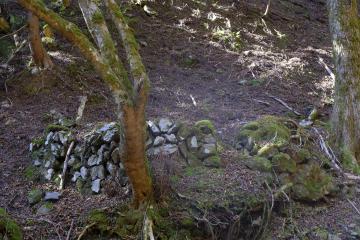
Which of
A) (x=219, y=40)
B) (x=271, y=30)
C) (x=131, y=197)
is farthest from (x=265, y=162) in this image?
(x=271, y=30)

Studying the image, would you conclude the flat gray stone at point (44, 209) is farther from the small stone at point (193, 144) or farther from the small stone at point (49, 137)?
the small stone at point (193, 144)

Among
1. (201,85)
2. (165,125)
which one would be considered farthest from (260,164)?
(201,85)

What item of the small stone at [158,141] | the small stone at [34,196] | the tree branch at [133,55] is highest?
the tree branch at [133,55]

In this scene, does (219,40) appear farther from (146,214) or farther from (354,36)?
(146,214)

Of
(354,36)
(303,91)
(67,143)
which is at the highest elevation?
(354,36)

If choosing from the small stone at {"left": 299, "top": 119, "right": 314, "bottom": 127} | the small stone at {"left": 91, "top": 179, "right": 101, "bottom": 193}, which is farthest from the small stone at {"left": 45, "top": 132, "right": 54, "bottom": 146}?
the small stone at {"left": 299, "top": 119, "right": 314, "bottom": 127}

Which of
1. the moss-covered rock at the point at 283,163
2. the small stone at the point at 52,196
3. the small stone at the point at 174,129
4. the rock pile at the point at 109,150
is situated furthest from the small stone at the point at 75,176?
the moss-covered rock at the point at 283,163

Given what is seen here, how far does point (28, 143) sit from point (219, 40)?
6.44 m

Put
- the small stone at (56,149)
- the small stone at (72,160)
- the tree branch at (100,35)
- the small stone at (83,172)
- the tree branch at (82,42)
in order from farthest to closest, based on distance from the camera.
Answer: the small stone at (56,149), the small stone at (72,160), the small stone at (83,172), the tree branch at (100,35), the tree branch at (82,42)

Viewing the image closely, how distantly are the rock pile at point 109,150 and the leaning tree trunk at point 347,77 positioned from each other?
8.42ft

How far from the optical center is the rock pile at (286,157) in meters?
5.27

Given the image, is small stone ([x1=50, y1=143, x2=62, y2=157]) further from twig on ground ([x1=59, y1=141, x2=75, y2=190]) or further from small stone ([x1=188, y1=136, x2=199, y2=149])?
small stone ([x1=188, y1=136, x2=199, y2=149])

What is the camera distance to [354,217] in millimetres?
5152

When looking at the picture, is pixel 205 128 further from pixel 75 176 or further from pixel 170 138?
pixel 75 176
